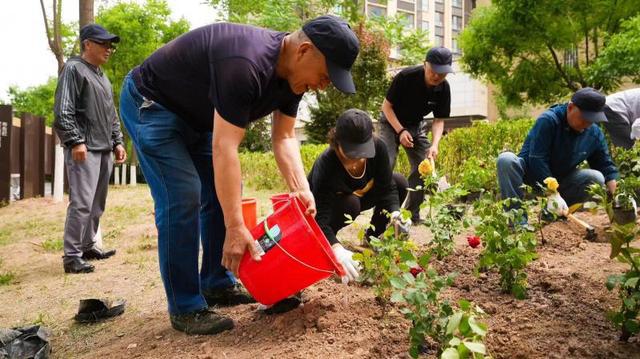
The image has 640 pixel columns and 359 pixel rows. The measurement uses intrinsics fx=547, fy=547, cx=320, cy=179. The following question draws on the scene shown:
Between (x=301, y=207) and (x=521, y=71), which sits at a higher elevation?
(x=521, y=71)

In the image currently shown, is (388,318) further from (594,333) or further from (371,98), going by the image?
(371,98)

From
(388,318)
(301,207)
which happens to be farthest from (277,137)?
(388,318)

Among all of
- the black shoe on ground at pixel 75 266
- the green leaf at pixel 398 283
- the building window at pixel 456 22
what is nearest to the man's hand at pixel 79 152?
the black shoe on ground at pixel 75 266

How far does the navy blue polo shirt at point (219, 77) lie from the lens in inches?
72.4

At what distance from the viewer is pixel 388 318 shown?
2.19m

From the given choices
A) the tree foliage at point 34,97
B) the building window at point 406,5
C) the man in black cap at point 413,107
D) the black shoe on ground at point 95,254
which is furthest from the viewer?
the building window at point 406,5

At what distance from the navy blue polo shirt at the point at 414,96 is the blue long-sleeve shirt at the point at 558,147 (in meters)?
0.81

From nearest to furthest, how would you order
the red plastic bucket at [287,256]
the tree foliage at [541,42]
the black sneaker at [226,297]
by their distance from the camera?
the red plastic bucket at [287,256]
the black sneaker at [226,297]
the tree foliage at [541,42]

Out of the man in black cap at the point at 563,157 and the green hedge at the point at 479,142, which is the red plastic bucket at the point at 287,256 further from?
the green hedge at the point at 479,142

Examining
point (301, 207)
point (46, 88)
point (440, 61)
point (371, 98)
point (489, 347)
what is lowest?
point (489, 347)

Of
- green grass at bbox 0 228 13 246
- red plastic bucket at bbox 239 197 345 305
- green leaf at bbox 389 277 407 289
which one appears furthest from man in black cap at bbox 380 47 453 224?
green grass at bbox 0 228 13 246

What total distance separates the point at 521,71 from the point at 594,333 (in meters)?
12.1

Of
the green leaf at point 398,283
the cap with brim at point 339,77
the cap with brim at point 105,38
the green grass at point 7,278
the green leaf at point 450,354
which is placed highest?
the cap with brim at point 105,38

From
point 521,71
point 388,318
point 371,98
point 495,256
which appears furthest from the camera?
point 371,98
